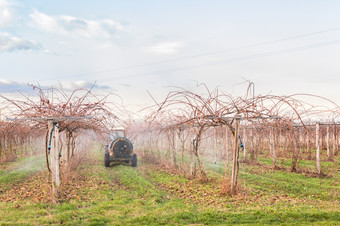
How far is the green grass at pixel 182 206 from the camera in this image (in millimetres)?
7328

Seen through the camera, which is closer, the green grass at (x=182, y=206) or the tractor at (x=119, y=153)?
the green grass at (x=182, y=206)

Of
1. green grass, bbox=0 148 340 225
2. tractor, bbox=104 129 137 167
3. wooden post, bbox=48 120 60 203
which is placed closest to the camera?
green grass, bbox=0 148 340 225

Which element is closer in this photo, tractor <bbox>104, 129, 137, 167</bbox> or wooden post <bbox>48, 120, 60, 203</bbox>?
wooden post <bbox>48, 120, 60, 203</bbox>

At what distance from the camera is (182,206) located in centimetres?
861

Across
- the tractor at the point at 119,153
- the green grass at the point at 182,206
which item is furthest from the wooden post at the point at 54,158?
the tractor at the point at 119,153

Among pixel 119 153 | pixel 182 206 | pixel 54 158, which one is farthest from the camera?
pixel 119 153

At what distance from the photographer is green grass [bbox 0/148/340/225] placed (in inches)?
289

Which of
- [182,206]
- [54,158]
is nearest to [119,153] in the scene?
[54,158]

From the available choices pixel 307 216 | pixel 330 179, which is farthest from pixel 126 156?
pixel 307 216

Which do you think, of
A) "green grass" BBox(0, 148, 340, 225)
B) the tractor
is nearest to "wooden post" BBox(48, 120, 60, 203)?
"green grass" BBox(0, 148, 340, 225)

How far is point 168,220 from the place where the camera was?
23.9 ft

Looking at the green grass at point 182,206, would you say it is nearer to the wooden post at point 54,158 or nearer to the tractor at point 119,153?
the wooden post at point 54,158

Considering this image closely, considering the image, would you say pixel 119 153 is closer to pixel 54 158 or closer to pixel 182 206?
pixel 54 158

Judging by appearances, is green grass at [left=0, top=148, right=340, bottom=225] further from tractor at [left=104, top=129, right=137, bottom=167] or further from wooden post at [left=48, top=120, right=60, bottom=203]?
tractor at [left=104, top=129, right=137, bottom=167]
